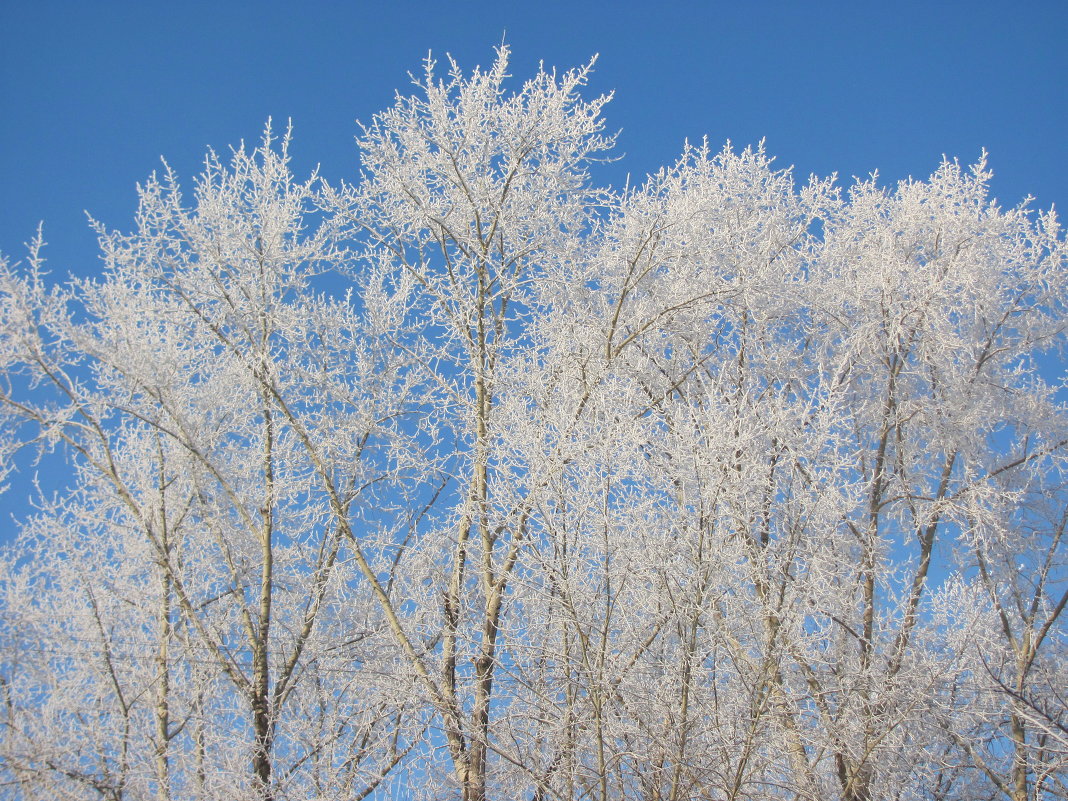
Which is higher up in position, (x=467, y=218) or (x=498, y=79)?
(x=498, y=79)

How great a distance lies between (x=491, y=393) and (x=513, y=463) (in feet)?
5.49

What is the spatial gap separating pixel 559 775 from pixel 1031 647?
5.07 meters

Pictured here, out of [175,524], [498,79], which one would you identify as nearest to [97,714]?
[175,524]

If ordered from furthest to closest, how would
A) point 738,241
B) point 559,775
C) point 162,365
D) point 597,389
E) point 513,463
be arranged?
1. point 738,241
2. point 162,365
3. point 597,389
4. point 513,463
5. point 559,775

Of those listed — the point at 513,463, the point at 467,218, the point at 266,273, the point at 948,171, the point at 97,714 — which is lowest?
the point at 97,714

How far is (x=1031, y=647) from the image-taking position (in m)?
7.26

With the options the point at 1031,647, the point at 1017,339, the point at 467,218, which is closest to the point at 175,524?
the point at 467,218

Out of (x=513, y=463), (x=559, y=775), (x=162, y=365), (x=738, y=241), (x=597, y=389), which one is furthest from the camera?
(x=738, y=241)

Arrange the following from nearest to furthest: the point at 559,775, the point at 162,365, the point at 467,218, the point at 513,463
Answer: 1. the point at 559,775
2. the point at 513,463
3. the point at 162,365
4. the point at 467,218

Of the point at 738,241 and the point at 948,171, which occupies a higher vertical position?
the point at 948,171

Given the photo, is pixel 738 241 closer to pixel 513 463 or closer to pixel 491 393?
pixel 491 393

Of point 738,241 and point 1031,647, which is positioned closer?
point 1031,647

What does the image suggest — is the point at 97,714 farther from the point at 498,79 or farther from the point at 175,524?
the point at 498,79

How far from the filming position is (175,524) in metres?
7.36
